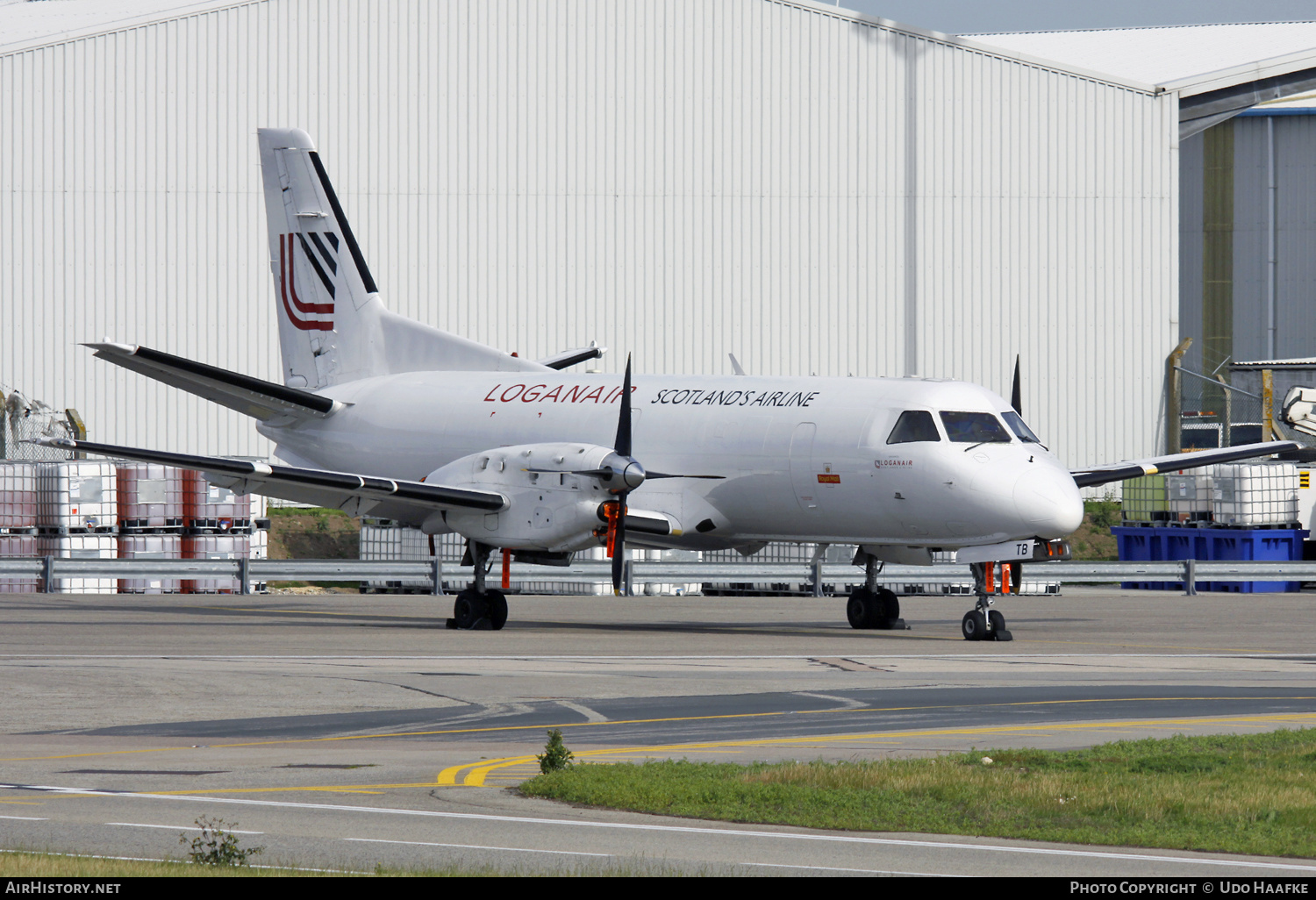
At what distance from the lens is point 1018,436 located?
21.8 metres

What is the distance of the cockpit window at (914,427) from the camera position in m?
21.7

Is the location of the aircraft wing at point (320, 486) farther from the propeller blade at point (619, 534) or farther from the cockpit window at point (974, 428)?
the cockpit window at point (974, 428)

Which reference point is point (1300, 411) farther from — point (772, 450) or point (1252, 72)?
point (772, 450)

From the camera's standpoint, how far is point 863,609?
77.6ft

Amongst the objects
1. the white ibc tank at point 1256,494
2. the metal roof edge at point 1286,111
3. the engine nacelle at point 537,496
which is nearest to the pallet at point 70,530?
the engine nacelle at point 537,496

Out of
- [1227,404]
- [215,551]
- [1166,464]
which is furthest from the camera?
[1227,404]

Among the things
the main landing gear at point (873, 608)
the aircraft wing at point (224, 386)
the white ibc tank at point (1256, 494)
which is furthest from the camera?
the white ibc tank at point (1256, 494)

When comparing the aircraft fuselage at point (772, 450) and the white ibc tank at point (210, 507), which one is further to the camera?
the white ibc tank at point (210, 507)

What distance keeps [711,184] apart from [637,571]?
18.0m

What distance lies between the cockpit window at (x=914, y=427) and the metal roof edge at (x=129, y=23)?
94.0ft

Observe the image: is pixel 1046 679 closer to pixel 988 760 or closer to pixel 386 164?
pixel 988 760

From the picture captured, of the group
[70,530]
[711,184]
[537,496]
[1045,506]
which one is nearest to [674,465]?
[537,496]

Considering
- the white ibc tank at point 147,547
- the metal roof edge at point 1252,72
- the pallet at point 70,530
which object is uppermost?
the metal roof edge at point 1252,72

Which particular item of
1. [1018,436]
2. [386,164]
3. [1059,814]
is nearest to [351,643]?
[1018,436]
